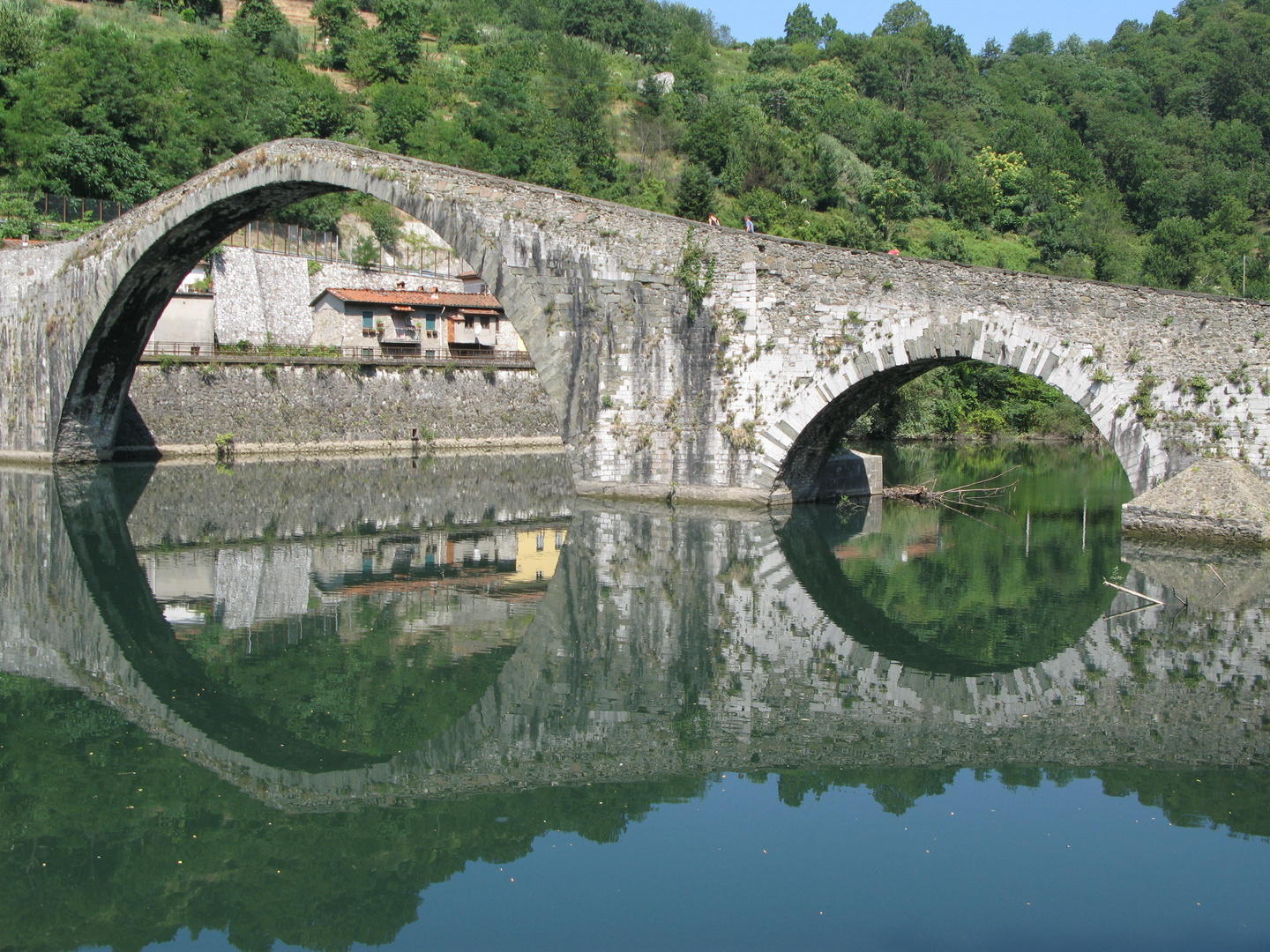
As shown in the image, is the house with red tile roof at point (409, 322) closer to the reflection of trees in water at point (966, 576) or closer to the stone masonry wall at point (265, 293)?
the stone masonry wall at point (265, 293)

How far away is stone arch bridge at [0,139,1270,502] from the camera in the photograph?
15.7 meters

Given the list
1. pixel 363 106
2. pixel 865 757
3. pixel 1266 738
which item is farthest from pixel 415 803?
pixel 363 106

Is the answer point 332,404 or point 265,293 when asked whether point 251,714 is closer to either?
point 332,404

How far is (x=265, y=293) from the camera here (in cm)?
3925

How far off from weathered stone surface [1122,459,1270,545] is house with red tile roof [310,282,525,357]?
25.8 metres

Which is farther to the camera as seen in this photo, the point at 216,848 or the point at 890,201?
the point at 890,201

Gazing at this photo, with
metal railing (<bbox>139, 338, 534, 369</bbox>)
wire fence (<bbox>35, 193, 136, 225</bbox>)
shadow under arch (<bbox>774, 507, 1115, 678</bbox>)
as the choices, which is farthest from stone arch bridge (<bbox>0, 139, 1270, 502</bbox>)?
wire fence (<bbox>35, 193, 136, 225</bbox>)

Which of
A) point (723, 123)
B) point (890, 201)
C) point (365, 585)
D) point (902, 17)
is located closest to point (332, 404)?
point (365, 585)

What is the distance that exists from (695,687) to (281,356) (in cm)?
2497

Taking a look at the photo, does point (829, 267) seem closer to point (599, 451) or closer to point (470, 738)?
point (599, 451)

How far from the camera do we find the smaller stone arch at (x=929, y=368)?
1603 centimetres

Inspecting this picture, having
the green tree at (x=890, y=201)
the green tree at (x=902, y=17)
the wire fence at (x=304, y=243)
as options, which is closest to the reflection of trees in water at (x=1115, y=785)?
the wire fence at (x=304, y=243)

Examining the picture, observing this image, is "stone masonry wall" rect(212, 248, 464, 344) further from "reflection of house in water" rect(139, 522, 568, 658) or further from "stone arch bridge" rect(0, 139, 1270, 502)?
"reflection of house in water" rect(139, 522, 568, 658)

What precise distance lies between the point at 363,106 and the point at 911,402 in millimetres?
37411
